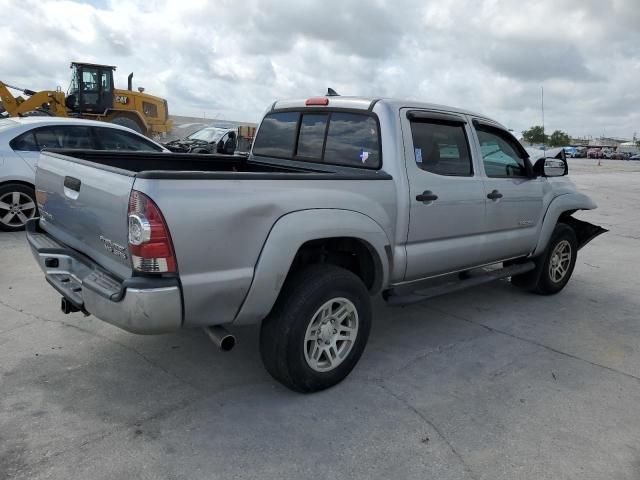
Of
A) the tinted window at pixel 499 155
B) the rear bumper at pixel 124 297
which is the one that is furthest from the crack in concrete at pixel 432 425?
the tinted window at pixel 499 155

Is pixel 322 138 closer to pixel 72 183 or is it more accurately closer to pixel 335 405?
pixel 72 183

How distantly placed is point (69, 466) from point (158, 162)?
286 centimetres

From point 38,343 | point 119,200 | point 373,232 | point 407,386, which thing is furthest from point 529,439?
point 38,343

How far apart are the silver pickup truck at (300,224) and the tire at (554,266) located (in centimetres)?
38

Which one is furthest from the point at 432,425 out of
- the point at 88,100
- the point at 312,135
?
the point at 88,100

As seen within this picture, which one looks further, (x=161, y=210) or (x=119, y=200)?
(x=119, y=200)

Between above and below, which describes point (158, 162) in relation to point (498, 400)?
above

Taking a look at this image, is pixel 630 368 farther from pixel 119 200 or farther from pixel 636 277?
pixel 119 200

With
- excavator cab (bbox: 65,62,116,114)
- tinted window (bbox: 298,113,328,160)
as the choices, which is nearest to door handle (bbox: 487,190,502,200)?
tinted window (bbox: 298,113,328,160)

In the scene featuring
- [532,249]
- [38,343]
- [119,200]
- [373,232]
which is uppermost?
[119,200]

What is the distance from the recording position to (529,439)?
3.00m

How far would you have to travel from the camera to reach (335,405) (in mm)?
3275

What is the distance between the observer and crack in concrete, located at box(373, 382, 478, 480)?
2729 mm

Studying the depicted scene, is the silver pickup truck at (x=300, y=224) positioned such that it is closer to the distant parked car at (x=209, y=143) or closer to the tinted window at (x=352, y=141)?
the tinted window at (x=352, y=141)
